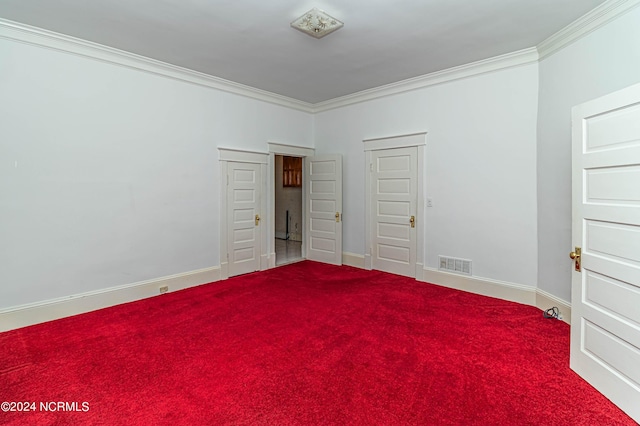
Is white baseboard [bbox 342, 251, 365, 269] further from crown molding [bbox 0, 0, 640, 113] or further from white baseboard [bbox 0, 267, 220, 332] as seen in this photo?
crown molding [bbox 0, 0, 640, 113]

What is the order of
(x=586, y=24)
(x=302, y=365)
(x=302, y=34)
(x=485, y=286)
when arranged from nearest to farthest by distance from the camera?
(x=302, y=365) < (x=586, y=24) < (x=302, y=34) < (x=485, y=286)

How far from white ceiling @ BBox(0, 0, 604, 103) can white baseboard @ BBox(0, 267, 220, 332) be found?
2.94 metres

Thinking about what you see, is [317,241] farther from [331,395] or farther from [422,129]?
[331,395]

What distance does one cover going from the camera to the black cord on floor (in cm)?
346

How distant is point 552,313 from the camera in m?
3.49

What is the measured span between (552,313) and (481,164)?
1.99 metres

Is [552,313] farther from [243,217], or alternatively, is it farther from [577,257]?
[243,217]

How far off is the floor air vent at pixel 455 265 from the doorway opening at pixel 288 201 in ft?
14.9

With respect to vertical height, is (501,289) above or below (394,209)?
below

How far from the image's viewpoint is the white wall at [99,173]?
10.7ft

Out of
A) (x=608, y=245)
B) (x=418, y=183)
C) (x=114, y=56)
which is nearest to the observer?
(x=608, y=245)

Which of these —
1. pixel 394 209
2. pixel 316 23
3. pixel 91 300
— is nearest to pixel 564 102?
pixel 394 209

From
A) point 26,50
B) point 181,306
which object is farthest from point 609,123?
point 26,50

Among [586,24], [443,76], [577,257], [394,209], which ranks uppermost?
[443,76]
